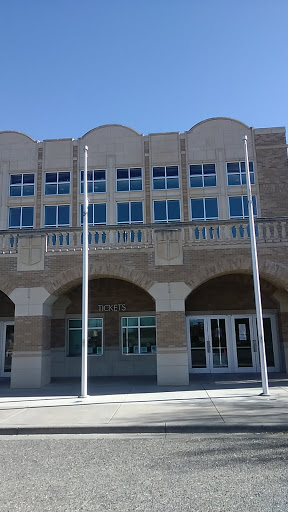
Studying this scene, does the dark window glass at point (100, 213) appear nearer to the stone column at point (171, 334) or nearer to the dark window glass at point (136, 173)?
the dark window glass at point (136, 173)

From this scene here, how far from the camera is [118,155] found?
22.0m

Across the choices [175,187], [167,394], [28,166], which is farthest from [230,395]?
[28,166]

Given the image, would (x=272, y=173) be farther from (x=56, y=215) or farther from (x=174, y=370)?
(x=174, y=370)

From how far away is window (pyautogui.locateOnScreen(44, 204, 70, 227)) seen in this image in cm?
2150

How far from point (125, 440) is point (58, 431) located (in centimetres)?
146

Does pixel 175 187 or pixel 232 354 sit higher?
pixel 175 187

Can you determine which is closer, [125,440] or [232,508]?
[232,508]

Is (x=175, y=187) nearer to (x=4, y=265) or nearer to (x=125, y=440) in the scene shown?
(x=4, y=265)

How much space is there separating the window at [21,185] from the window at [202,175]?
8555 mm

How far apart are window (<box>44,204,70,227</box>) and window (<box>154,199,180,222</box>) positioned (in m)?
4.65

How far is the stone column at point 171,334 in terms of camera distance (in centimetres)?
1291

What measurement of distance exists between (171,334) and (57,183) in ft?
40.1

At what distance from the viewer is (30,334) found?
13.5 m

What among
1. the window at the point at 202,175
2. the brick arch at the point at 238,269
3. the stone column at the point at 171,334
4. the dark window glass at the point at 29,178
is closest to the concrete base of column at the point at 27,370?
the stone column at the point at 171,334
